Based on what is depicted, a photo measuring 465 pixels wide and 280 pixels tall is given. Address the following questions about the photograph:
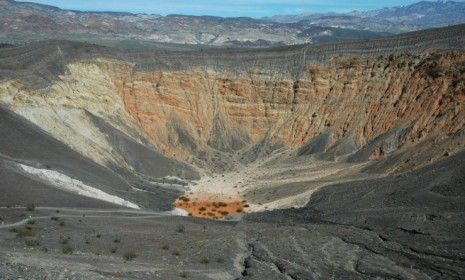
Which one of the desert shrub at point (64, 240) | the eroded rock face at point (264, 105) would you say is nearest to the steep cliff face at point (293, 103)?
the eroded rock face at point (264, 105)

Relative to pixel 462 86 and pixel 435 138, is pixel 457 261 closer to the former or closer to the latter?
pixel 435 138

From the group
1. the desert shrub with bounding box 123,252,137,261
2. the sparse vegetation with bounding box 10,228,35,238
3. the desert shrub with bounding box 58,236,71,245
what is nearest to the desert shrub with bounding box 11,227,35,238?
the sparse vegetation with bounding box 10,228,35,238

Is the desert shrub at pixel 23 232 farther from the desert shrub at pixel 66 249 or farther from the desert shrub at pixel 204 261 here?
the desert shrub at pixel 204 261

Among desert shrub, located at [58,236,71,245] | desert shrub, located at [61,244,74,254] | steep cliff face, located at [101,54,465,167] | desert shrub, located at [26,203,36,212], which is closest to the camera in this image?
desert shrub, located at [61,244,74,254]

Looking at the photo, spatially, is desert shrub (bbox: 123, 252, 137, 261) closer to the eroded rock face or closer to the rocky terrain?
the rocky terrain

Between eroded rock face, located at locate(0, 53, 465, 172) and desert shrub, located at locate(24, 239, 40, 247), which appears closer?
desert shrub, located at locate(24, 239, 40, 247)
